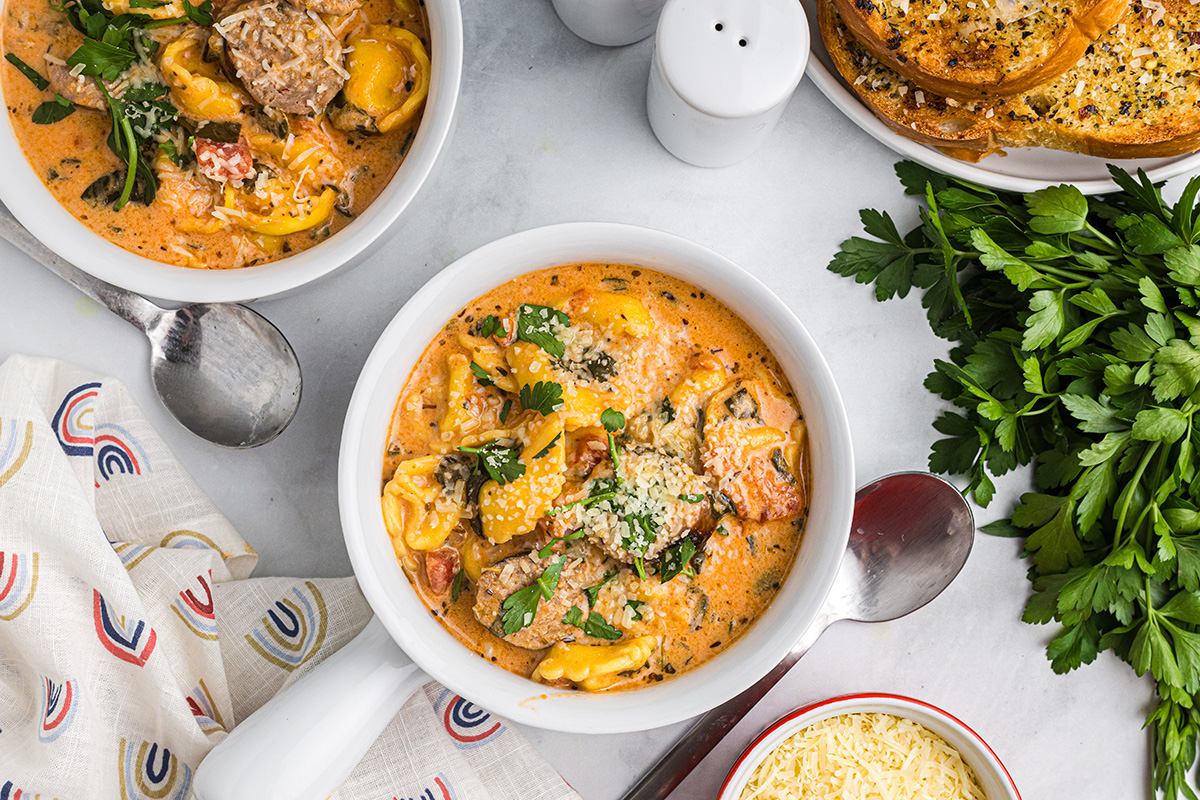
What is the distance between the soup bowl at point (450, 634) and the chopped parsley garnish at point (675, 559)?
262 mm

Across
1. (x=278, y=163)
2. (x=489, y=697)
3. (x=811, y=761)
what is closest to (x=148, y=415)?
(x=278, y=163)

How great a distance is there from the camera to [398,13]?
2.30m

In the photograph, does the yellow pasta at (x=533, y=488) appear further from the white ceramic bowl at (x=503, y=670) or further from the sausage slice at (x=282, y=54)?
the sausage slice at (x=282, y=54)

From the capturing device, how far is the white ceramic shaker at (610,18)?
2.39 metres

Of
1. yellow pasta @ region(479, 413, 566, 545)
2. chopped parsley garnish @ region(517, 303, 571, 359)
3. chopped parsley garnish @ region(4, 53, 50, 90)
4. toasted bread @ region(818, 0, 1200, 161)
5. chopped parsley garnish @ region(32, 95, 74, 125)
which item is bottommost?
yellow pasta @ region(479, 413, 566, 545)

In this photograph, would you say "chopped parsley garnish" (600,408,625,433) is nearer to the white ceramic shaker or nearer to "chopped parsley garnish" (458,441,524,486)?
"chopped parsley garnish" (458,441,524,486)

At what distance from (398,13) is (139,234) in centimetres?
87

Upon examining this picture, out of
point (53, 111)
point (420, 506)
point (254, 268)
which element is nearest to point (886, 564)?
point (420, 506)

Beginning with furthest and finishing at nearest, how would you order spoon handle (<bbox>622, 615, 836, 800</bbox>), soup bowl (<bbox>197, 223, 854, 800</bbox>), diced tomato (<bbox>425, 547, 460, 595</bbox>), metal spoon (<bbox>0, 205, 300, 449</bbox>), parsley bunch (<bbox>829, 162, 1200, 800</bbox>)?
spoon handle (<bbox>622, 615, 836, 800</bbox>), metal spoon (<bbox>0, 205, 300, 449</bbox>), parsley bunch (<bbox>829, 162, 1200, 800</bbox>), diced tomato (<bbox>425, 547, 460, 595</bbox>), soup bowl (<bbox>197, 223, 854, 800</bbox>)

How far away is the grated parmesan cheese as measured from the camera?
102 inches

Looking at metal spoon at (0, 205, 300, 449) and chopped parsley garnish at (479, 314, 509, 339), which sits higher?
chopped parsley garnish at (479, 314, 509, 339)

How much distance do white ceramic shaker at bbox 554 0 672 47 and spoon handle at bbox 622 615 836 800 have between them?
1.77 meters

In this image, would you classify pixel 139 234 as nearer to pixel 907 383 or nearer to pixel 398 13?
pixel 398 13

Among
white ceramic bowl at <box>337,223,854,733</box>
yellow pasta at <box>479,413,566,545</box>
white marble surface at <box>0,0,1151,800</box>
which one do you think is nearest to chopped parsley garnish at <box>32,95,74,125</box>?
white marble surface at <box>0,0,1151,800</box>
